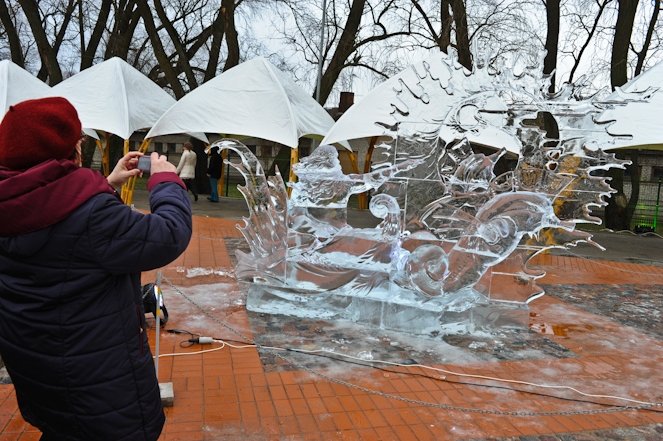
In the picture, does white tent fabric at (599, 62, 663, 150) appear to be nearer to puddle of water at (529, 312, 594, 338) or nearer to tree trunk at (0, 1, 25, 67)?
puddle of water at (529, 312, 594, 338)

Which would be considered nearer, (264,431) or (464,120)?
(264,431)

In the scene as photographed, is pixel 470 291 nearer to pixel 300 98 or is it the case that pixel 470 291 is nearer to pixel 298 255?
pixel 298 255

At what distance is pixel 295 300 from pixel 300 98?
9176 mm

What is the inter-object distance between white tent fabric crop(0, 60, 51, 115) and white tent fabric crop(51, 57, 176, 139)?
0.37m

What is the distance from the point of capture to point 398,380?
4094 mm

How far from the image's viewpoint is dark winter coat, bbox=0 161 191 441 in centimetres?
166

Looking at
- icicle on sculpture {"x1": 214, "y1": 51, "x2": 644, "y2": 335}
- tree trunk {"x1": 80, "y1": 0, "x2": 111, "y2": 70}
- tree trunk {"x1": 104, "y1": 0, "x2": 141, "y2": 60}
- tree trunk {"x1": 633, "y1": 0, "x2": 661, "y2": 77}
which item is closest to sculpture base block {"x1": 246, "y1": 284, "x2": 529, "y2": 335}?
icicle on sculpture {"x1": 214, "y1": 51, "x2": 644, "y2": 335}

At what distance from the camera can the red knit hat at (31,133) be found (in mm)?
1671

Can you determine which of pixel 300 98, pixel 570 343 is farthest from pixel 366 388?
pixel 300 98

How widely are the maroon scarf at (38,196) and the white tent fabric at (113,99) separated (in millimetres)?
11578

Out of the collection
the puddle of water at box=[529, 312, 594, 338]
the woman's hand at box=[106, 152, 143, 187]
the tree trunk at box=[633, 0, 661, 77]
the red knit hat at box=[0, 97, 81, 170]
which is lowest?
the puddle of water at box=[529, 312, 594, 338]

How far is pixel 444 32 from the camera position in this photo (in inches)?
582

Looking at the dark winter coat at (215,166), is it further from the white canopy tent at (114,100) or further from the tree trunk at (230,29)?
the tree trunk at (230,29)

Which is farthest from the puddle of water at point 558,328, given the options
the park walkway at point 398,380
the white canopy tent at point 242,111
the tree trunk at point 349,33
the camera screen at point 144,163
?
the tree trunk at point 349,33
